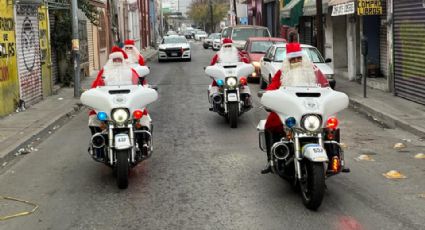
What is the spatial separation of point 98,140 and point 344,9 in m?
13.4

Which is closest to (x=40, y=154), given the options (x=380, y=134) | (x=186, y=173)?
(x=186, y=173)

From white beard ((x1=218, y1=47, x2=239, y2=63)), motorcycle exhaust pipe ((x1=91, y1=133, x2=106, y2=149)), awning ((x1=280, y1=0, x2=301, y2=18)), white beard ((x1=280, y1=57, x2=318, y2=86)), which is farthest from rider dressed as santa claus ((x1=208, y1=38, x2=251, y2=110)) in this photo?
awning ((x1=280, y1=0, x2=301, y2=18))

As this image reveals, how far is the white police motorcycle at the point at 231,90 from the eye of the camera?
11.7 m

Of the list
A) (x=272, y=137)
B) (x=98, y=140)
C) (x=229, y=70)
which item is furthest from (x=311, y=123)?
(x=229, y=70)

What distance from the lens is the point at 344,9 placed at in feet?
63.0

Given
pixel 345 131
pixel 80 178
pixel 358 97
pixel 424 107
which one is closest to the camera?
pixel 80 178

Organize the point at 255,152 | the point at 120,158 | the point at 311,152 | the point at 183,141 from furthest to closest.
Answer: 1. the point at 183,141
2. the point at 255,152
3. the point at 120,158
4. the point at 311,152

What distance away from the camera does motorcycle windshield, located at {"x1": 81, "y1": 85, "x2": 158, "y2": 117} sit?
7301 mm

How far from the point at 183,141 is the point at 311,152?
4.82m

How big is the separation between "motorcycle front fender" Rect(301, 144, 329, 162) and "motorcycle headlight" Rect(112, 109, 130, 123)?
2250mm

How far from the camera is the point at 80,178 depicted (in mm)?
8164

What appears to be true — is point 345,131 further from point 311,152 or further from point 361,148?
point 311,152

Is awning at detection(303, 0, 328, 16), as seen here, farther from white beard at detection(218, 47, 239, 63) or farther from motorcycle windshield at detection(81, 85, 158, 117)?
motorcycle windshield at detection(81, 85, 158, 117)

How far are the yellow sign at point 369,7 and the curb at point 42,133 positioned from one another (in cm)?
845
